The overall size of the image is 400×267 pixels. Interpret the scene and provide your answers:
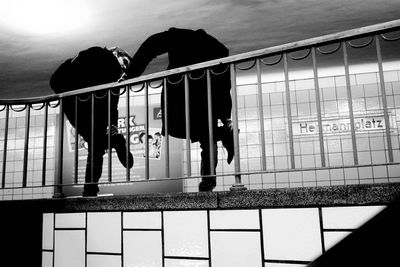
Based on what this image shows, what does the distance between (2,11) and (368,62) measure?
17.9ft

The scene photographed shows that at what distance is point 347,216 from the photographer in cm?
165

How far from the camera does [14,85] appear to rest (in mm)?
6645

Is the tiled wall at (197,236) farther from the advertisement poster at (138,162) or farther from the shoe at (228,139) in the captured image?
the advertisement poster at (138,162)

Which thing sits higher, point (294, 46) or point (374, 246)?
point (294, 46)

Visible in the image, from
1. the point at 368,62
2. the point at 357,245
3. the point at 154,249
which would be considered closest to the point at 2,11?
the point at 154,249

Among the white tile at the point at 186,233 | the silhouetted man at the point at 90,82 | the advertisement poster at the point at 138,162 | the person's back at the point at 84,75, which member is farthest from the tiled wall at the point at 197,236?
the advertisement poster at the point at 138,162

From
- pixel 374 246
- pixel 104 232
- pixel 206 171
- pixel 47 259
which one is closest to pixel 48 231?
pixel 47 259

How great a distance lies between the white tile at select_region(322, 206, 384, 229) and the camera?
162 centimetres

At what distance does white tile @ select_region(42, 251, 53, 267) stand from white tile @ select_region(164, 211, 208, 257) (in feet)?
2.77

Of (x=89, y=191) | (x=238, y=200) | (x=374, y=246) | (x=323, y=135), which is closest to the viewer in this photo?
(x=374, y=246)

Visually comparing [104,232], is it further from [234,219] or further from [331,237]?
[331,237]

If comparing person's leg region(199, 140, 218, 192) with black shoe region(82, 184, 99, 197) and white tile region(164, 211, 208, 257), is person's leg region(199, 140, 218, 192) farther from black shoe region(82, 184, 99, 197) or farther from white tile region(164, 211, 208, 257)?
black shoe region(82, 184, 99, 197)

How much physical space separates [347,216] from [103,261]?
141 centimetres

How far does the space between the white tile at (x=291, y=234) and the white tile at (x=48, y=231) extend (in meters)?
1.42
